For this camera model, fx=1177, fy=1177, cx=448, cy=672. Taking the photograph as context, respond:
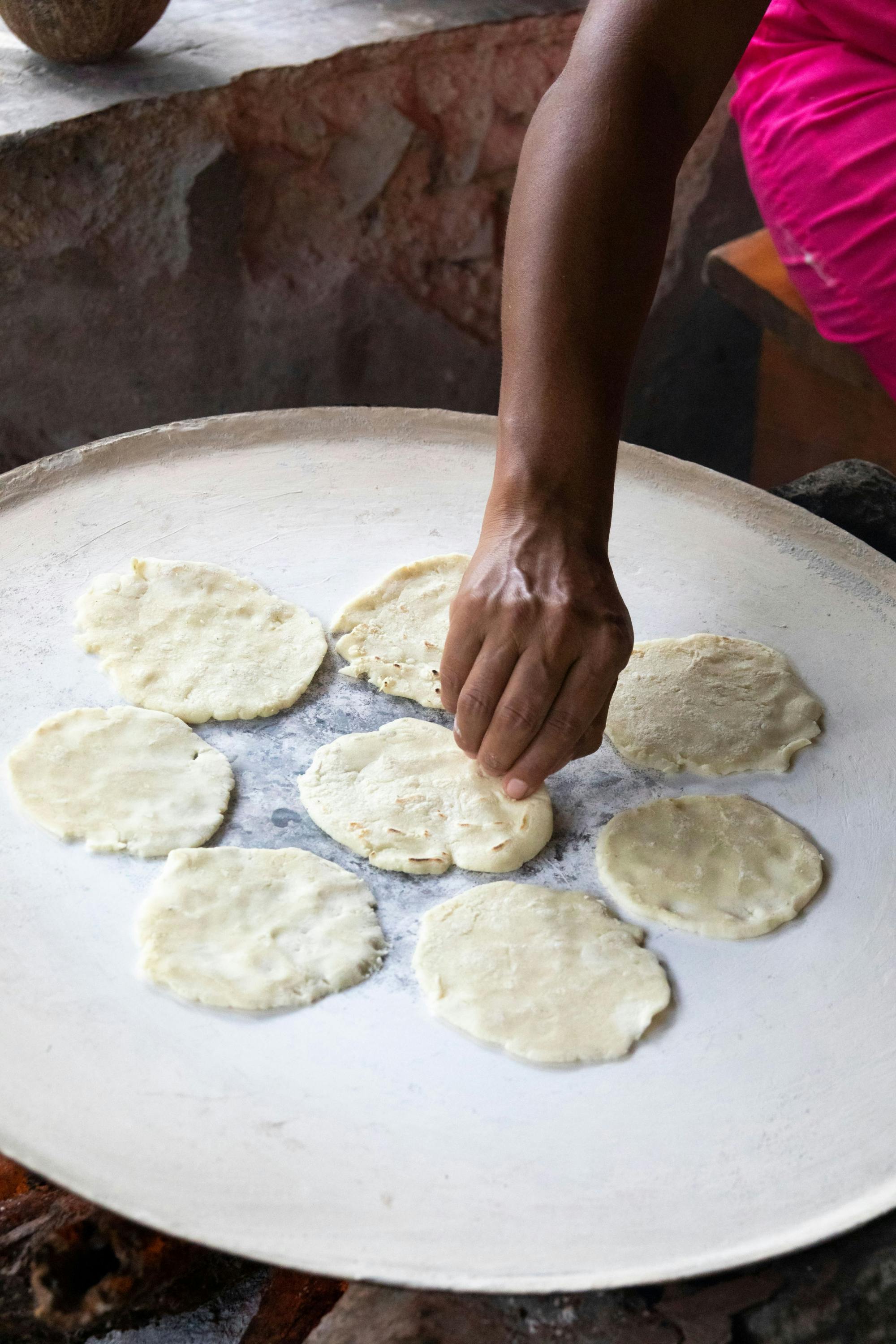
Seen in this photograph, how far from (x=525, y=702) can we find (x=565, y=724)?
0.22 feet

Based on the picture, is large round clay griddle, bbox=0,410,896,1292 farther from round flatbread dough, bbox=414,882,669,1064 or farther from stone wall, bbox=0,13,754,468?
stone wall, bbox=0,13,754,468

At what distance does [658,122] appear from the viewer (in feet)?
5.89

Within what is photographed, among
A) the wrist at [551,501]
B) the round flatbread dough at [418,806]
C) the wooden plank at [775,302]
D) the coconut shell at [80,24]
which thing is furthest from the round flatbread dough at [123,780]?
the wooden plank at [775,302]

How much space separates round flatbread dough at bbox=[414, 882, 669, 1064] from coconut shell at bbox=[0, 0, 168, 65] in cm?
211

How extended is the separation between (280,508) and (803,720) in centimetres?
98

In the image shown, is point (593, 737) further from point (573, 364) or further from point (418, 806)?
point (573, 364)

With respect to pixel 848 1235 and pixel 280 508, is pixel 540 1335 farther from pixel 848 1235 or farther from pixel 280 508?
pixel 280 508

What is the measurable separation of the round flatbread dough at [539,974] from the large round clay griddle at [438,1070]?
3 centimetres

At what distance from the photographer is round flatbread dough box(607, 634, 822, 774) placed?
68.6 inches

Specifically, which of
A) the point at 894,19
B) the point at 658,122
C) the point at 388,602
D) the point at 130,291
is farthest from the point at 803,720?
the point at 130,291

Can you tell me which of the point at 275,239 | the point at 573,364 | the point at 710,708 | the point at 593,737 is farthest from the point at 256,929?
the point at 275,239

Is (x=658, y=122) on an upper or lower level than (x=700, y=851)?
Result: upper

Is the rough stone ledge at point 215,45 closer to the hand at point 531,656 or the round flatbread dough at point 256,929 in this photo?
the hand at point 531,656

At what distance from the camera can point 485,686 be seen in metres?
1.53
